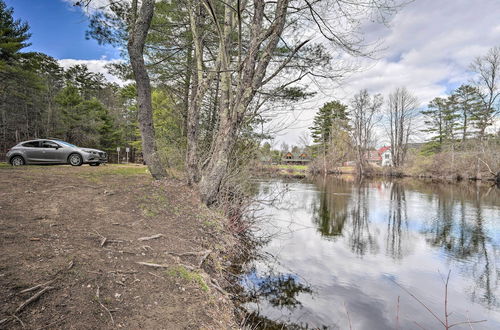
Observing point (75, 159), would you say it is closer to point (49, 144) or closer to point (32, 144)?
point (49, 144)

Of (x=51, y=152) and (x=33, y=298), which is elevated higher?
(x=51, y=152)

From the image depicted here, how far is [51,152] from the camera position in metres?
12.0

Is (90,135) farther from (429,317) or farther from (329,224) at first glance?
(429,317)

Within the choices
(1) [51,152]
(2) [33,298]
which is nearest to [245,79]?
(2) [33,298]

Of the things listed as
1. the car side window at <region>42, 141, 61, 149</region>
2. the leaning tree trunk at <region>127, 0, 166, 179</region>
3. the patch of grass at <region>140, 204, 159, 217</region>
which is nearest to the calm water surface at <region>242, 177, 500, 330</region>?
the patch of grass at <region>140, 204, 159, 217</region>

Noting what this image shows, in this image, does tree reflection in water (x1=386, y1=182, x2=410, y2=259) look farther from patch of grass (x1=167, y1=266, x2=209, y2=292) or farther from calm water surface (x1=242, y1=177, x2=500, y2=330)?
patch of grass (x1=167, y1=266, x2=209, y2=292)

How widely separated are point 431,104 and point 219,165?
5078 cm

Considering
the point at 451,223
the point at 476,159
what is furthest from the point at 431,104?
the point at 451,223

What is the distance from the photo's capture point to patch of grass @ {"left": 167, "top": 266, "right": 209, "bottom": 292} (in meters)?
3.34

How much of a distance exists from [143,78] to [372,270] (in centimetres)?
805

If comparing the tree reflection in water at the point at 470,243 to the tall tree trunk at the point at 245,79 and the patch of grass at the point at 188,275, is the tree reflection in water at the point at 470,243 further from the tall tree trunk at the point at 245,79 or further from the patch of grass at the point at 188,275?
the tall tree trunk at the point at 245,79

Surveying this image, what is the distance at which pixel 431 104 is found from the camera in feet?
145

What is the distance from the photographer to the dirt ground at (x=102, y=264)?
2.29m

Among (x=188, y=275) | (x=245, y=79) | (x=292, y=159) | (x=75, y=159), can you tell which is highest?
(x=245, y=79)
